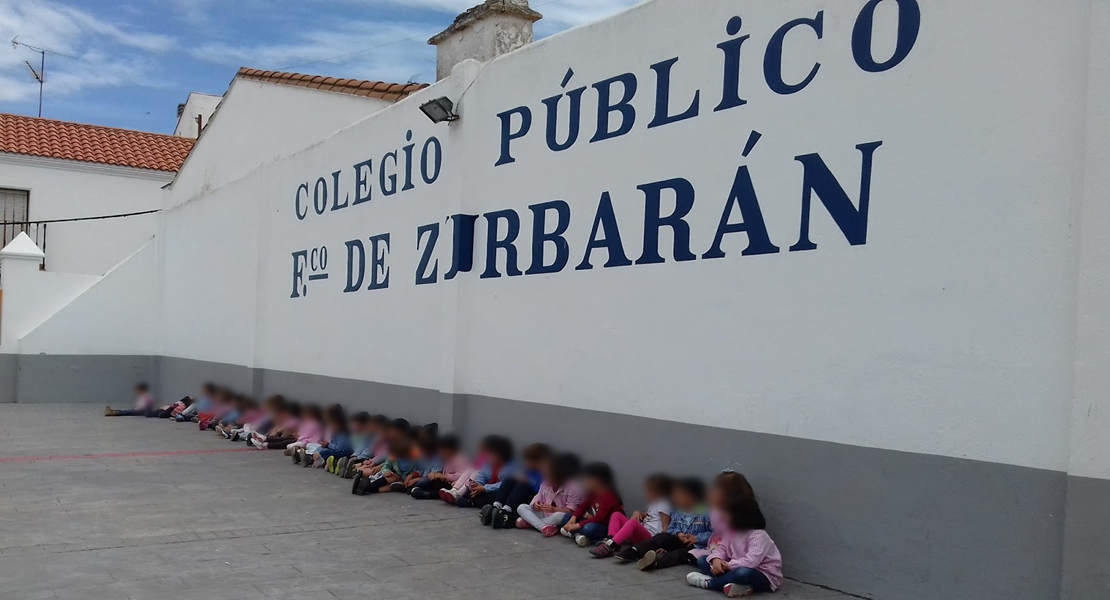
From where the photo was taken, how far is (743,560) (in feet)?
18.4

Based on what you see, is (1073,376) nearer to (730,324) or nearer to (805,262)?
(805,262)

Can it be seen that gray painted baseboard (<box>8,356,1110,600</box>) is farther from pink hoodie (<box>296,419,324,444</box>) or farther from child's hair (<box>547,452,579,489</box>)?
pink hoodie (<box>296,419,324,444</box>)

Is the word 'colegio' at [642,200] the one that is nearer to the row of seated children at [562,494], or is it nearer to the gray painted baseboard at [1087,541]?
the row of seated children at [562,494]

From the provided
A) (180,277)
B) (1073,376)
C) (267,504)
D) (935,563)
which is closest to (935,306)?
(1073,376)

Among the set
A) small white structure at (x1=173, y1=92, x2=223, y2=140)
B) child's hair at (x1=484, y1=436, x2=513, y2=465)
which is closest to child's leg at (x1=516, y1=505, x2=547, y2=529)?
child's hair at (x1=484, y1=436, x2=513, y2=465)

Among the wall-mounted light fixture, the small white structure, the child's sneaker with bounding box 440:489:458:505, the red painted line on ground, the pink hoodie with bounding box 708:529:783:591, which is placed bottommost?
the red painted line on ground

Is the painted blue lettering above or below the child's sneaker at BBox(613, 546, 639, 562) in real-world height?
above

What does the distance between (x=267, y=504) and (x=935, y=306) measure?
6008 millimetres

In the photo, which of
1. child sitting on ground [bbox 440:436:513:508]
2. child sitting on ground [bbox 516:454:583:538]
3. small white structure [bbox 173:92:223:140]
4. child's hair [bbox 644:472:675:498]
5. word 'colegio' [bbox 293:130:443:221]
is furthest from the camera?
small white structure [bbox 173:92:223:140]

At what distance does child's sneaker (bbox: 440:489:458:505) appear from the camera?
8.27m

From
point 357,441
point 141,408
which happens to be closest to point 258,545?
point 357,441

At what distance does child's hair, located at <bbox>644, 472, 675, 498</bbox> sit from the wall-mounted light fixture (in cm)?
439

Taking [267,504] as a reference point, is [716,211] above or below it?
above

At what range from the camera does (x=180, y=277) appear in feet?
59.7
